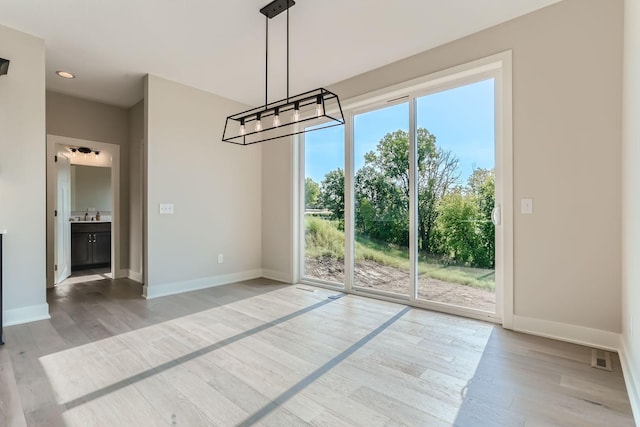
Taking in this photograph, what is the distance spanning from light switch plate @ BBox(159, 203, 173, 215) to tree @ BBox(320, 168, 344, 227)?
2048 millimetres

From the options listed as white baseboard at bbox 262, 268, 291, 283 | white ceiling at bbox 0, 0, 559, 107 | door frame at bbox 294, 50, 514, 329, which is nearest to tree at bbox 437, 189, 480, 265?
door frame at bbox 294, 50, 514, 329

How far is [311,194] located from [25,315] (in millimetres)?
3425

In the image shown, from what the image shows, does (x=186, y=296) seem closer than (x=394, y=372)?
No

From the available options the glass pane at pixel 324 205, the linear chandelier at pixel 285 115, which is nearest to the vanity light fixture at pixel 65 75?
the linear chandelier at pixel 285 115

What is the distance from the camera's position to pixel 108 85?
13.9ft

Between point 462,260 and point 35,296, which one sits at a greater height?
point 462,260

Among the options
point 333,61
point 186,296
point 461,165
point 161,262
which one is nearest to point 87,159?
point 161,262

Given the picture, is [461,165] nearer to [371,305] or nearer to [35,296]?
[371,305]

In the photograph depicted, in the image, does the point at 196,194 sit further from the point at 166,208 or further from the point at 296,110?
the point at 296,110

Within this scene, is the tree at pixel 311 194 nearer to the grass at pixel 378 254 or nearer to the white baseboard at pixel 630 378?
the grass at pixel 378 254

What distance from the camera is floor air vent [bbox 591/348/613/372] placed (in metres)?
2.11

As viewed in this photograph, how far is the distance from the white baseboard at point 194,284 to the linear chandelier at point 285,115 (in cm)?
202

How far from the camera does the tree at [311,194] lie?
4562 mm

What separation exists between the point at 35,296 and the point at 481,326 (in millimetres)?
4334
